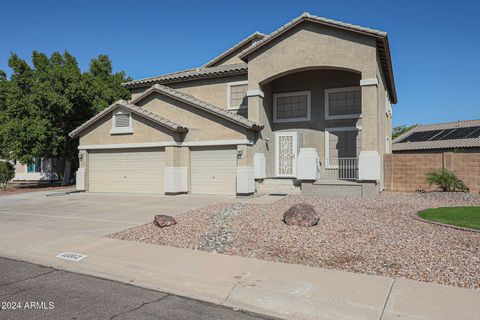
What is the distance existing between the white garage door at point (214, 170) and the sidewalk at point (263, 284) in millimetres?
9506

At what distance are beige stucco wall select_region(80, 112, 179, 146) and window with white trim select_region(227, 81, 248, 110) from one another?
4.00 metres

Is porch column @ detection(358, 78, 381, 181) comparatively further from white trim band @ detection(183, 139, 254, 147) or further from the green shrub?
white trim band @ detection(183, 139, 254, 147)

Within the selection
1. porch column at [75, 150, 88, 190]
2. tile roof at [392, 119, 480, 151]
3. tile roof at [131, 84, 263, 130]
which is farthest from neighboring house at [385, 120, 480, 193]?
porch column at [75, 150, 88, 190]

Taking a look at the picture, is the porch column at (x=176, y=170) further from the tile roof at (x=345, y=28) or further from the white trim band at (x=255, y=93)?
the tile roof at (x=345, y=28)

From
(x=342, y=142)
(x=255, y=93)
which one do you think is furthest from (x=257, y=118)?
(x=342, y=142)

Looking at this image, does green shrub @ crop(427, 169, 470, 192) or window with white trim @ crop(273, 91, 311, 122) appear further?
window with white trim @ crop(273, 91, 311, 122)

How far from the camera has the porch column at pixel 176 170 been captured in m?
17.8

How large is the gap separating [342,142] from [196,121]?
7.18 m

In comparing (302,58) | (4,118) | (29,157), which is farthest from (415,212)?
(4,118)

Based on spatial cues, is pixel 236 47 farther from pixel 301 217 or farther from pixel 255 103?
pixel 301 217

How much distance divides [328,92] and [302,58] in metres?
2.67

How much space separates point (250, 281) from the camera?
597 centimetres

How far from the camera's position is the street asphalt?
486cm

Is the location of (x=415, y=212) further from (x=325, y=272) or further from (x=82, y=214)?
(x=82, y=214)
